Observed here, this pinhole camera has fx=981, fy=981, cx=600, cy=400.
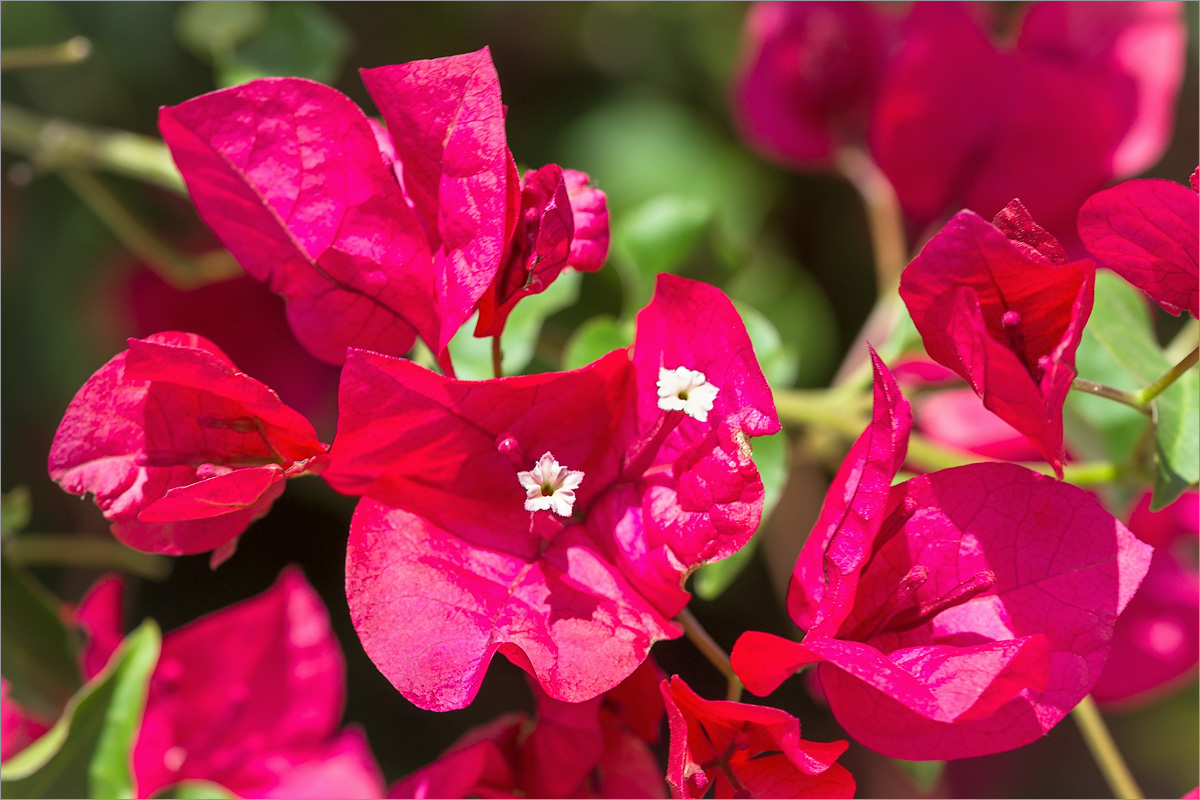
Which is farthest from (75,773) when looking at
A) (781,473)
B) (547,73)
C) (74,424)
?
(547,73)

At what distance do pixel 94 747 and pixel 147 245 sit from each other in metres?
0.50

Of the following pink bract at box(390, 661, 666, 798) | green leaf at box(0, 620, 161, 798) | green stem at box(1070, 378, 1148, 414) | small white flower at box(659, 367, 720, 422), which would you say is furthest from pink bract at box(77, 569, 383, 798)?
green stem at box(1070, 378, 1148, 414)

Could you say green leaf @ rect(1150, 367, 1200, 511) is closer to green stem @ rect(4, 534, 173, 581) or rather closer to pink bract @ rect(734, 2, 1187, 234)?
pink bract @ rect(734, 2, 1187, 234)

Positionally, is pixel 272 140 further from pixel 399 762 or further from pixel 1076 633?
pixel 399 762

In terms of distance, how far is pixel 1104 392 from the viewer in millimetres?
501

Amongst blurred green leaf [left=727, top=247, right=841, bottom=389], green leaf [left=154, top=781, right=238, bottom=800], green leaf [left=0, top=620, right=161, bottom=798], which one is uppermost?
green leaf [left=0, top=620, right=161, bottom=798]

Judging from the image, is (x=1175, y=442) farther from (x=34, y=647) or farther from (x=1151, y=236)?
(x=34, y=647)

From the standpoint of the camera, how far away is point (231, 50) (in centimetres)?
85

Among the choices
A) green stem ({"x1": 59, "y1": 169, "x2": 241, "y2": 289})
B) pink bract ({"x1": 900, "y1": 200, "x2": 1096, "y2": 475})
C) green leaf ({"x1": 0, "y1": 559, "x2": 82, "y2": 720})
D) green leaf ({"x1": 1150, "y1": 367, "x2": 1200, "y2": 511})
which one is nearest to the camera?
pink bract ({"x1": 900, "y1": 200, "x2": 1096, "y2": 475})

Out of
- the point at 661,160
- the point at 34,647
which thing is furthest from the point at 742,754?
the point at 661,160

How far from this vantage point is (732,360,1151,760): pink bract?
438 mm

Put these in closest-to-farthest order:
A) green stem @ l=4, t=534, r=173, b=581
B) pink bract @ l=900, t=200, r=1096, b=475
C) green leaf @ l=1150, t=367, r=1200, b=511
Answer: pink bract @ l=900, t=200, r=1096, b=475, green leaf @ l=1150, t=367, r=1200, b=511, green stem @ l=4, t=534, r=173, b=581

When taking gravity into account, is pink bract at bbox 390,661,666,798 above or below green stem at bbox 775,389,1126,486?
below

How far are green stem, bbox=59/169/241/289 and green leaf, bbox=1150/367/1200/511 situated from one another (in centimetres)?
80
